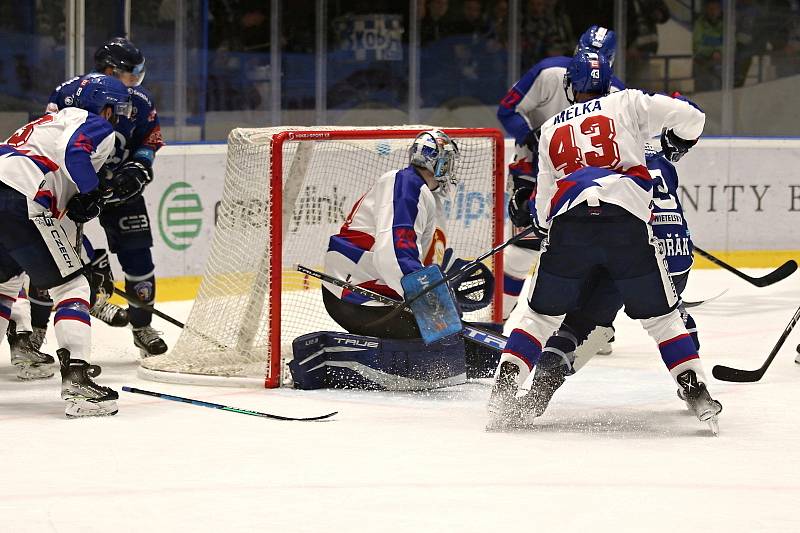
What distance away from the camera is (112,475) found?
3361 mm

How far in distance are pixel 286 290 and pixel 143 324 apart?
593 mm

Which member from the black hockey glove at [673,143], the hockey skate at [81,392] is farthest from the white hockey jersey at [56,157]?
the black hockey glove at [673,143]

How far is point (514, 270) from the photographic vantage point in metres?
5.38

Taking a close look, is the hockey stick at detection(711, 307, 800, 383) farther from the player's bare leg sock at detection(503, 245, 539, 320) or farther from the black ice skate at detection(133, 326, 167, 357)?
the black ice skate at detection(133, 326, 167, 357)

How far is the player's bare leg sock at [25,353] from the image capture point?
4766mm

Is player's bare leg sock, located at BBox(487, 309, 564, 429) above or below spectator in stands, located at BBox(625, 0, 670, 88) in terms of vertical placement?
below

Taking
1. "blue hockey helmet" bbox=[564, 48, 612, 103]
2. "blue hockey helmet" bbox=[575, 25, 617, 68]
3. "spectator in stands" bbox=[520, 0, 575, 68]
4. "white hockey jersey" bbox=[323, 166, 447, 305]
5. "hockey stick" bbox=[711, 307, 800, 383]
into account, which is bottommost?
"hockey stick" bbox=[711, 307, 800, 383]

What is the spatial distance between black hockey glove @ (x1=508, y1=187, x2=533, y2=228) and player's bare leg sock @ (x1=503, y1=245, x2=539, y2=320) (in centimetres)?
17

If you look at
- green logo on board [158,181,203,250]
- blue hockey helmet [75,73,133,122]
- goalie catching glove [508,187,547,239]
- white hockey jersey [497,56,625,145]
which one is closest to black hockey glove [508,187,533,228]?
goalie catching glove [508,187,547,239]

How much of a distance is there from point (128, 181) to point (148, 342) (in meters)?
0.59

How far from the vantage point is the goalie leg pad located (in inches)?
175

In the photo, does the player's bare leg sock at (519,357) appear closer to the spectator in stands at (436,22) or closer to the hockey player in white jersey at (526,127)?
the hockey player in white jersey at (526,127)

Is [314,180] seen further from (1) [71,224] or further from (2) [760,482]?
(2) [760,482]

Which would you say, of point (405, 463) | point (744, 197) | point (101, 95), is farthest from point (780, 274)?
point (744, 197)
